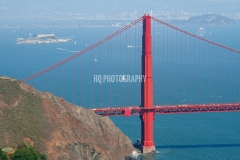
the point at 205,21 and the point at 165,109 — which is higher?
the point at 205,21

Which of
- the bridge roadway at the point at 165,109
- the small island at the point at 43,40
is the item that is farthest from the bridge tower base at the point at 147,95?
the small island at the point at 43,40

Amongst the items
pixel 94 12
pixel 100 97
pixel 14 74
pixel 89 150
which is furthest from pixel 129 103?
pixel 94 12

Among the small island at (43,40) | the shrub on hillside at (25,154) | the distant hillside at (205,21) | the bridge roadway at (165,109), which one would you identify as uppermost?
the distant hillside at (205,21)

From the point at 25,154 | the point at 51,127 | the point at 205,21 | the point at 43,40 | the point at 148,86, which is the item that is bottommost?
the point at 25,154

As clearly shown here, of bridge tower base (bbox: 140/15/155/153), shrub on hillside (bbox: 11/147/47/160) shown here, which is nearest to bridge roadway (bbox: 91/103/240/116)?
bridge tower base (bbox: 140/15/155/153)

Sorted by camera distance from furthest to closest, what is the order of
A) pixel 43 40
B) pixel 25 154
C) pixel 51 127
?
pixel 43 40 → pixel 51 127 → pixel 25 154

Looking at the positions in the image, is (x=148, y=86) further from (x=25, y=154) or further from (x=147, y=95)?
(x=25, y=154)

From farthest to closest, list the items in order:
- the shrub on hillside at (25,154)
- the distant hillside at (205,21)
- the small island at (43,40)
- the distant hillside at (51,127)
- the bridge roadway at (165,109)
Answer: the distant hillside at (205,21) → the small island at (43,40) → the bridge roadway at (165,109) → the distant hillside at (51,127) → the shrub on hillside at (25,154)

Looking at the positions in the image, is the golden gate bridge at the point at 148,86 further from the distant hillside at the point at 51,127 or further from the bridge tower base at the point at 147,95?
the distant hillside at the point at 51,127

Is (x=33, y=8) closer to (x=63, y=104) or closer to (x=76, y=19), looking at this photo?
(x=76, y=19)

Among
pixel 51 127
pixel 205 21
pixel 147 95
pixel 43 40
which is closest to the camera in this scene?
pixel 51 127

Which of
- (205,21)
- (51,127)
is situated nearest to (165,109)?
(51,127)
